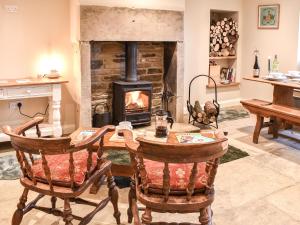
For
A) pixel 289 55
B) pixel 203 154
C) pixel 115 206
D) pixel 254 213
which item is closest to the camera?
pixel 203 154

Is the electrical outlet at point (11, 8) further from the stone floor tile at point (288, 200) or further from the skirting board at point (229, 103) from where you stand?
the skirting board at point (229, 103)

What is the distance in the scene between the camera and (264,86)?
6.16 meters

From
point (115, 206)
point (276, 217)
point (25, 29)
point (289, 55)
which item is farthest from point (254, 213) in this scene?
point (289, 55)

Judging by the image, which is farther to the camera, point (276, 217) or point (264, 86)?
point (264, 86)

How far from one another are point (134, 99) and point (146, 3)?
4.23 ft

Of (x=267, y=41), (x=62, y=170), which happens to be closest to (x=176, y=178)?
(x=62, y=170)

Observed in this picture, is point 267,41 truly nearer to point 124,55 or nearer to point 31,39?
point 124,55

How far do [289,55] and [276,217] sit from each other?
12.1ft

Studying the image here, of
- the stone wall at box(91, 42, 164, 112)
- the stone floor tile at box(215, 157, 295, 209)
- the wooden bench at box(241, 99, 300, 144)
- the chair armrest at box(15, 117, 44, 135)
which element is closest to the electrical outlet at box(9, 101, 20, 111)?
the stone wall at box(91, 42, 164, 112)

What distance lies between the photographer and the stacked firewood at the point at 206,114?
4848mm

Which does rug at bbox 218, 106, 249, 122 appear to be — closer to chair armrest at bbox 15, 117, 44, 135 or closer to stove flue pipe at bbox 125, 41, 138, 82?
stove flue pipe at bbox 125, 41, 138, 82

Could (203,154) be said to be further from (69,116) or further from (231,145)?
(69,116)

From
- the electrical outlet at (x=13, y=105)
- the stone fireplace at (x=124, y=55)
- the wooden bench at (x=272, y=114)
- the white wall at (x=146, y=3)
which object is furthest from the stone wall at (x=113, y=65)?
the wooden bench at (x=272, y=114)

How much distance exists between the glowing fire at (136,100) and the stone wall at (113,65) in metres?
0.31
